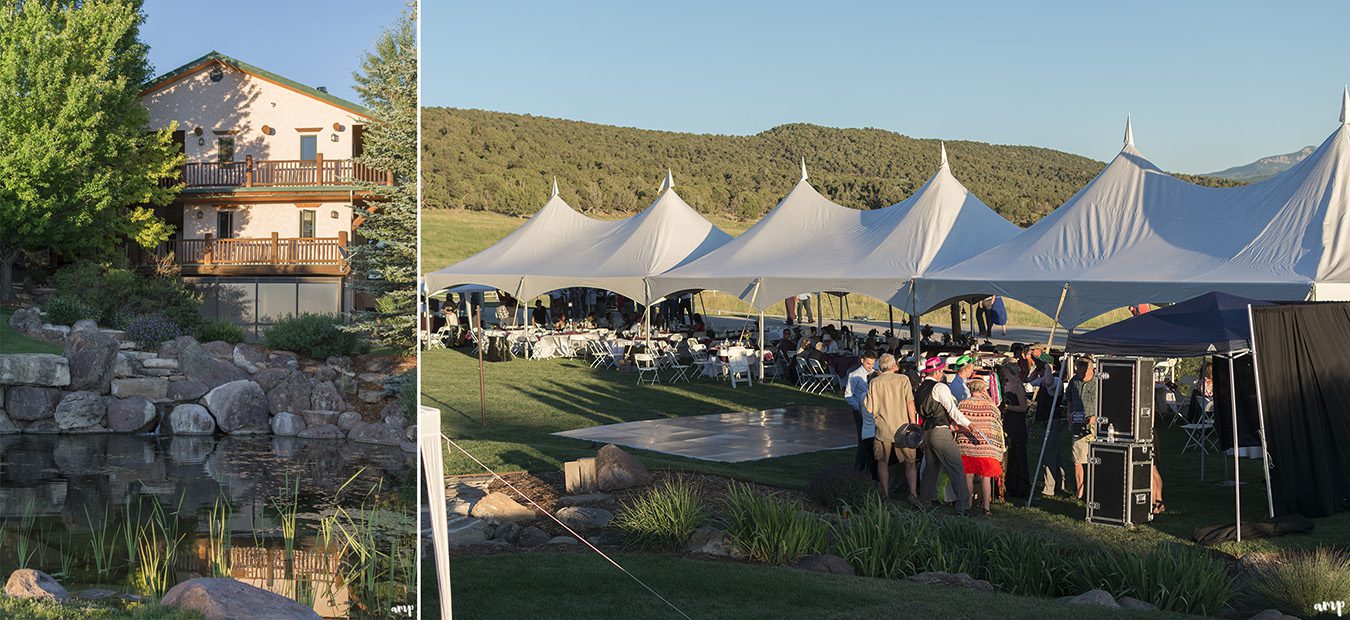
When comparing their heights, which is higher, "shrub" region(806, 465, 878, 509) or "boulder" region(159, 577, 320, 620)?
"boulder" region(159, 577, 320, 620)

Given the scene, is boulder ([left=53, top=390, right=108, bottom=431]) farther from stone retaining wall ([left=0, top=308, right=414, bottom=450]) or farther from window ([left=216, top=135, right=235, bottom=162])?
window ([left=216, top=135, right=235, bottom=162])

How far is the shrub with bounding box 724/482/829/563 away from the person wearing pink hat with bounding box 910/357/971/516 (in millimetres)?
1908

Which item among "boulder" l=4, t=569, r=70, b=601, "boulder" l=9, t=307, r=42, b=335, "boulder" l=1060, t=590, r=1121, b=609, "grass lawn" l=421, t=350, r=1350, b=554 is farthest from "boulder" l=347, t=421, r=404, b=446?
"boulder" l=1060, t=590, r=1121, b=609

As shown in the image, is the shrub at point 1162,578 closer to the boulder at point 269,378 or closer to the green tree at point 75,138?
the green tree at point 75,138

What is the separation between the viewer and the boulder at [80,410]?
15.3 meters

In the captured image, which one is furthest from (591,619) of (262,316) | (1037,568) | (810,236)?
(810,236)

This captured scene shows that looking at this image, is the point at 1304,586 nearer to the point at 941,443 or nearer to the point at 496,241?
the point at 941,443

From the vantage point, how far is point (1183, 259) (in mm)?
14953

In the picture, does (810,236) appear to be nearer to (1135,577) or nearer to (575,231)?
(575,231)

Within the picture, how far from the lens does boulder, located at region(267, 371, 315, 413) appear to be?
14.1 meters

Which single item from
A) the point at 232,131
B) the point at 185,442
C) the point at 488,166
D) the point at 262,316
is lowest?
the point at 185,442

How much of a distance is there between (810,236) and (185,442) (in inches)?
415

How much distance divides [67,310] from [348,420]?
730cm

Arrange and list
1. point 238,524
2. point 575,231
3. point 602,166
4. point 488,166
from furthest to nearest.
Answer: point 602,166 < point 488,166 < point 575,231 < point 238,524
